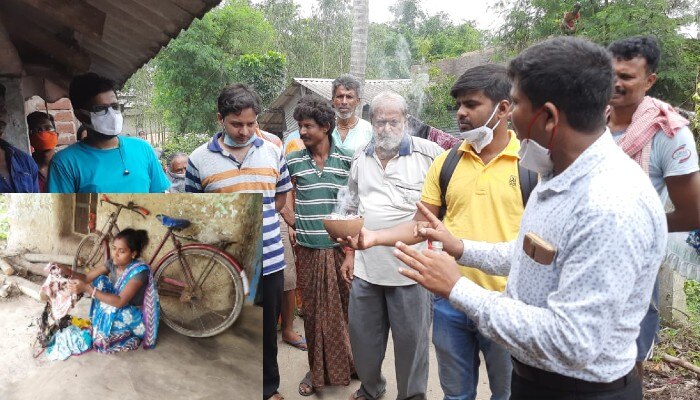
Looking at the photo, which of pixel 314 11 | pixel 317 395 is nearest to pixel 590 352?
pixel 317 395

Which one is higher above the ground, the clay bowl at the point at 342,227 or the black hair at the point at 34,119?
the black hair at the point at 34,119

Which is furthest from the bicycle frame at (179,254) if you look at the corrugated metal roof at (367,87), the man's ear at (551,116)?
the corrugated metal roof at (367,87)

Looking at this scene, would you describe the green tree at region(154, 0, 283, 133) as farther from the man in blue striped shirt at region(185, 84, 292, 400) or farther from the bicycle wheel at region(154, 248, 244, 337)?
the bicycle wheel at region(154, 248, 244, 337)

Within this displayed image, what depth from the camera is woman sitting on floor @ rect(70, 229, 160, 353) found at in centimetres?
196

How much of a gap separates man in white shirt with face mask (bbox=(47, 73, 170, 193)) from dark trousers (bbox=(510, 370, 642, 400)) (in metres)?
1.92

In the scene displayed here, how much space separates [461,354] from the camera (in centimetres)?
232

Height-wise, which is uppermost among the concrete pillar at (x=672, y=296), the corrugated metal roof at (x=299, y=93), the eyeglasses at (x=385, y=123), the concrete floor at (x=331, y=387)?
the corrugated metal roof at (x=299, y=93)

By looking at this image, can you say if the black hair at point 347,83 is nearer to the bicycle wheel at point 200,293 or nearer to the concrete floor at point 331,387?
the concrete floor at point 331,387

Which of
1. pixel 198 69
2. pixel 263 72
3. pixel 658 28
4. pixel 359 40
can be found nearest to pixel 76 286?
pixel 359 40

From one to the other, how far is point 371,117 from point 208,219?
132cm

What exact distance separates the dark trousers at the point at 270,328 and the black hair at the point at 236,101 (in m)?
0.94

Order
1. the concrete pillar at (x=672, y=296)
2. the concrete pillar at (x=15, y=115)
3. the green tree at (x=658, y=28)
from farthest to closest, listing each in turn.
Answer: the green tree at (x=658, y=28), the concrete pillar at (x=672, y=296), the concrete pillar at (x=15, y=115)

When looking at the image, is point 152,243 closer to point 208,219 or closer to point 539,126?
point 208,219

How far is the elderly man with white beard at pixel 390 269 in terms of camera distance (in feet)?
9.25
